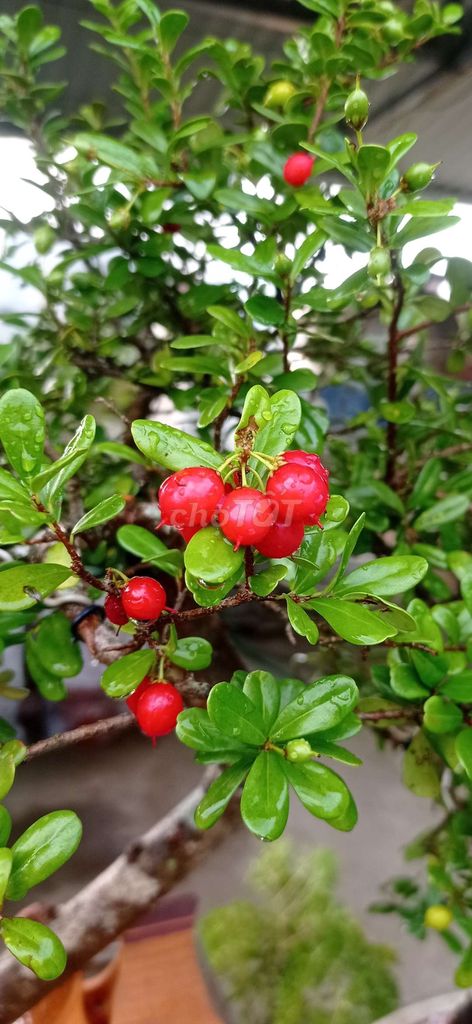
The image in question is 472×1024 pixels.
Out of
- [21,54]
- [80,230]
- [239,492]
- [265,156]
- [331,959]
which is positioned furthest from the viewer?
[331,959]

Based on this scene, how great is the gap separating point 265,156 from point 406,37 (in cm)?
22

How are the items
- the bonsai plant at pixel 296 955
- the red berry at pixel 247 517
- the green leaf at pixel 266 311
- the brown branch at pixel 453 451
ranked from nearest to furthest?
1. the red berry at pixel 247 517
2. the green leaf at pixel 266 311
3. the brown branch at pixel 453 451
4. the bonsai plant at pixel 296 955

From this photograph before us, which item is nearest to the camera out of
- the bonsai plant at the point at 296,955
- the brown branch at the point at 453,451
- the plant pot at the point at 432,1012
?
the brown branch at the point at 453,451

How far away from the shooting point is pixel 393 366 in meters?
0.70

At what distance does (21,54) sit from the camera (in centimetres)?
79

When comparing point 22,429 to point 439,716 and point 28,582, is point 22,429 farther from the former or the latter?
point 439,716

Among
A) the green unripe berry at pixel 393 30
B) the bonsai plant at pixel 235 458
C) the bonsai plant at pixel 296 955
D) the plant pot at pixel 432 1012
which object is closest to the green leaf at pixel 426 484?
the bonsai plant at pixel 235 458

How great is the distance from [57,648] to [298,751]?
0.29 meters

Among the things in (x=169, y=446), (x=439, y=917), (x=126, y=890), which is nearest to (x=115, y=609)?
(x=169, y=446)

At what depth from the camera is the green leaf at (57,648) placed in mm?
604

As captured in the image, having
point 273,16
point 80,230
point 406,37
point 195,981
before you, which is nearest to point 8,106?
point 80,230

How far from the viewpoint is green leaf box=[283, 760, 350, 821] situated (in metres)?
0.40

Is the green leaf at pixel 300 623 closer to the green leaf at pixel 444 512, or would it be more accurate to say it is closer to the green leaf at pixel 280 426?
the green leaf at pixel 280 426

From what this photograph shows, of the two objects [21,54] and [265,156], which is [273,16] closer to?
[21,54]
